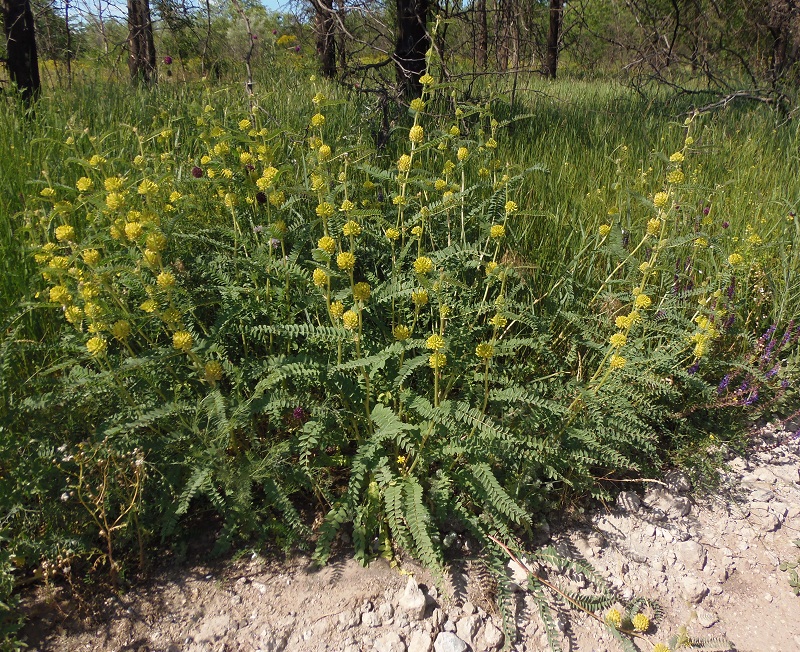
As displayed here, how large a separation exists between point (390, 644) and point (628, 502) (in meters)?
1.01

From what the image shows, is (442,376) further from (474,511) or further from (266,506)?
(266,506)

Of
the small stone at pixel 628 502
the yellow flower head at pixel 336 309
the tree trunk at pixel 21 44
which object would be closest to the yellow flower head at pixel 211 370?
the yellow flower head at pixel 336 309

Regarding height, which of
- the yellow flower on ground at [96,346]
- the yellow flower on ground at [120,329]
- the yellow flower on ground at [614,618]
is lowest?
the yellow flower on ground at [614,618]

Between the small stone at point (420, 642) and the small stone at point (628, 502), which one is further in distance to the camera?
the small stone at point (628, 502)

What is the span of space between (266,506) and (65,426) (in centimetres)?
67

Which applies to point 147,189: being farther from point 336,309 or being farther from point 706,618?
point 706,618

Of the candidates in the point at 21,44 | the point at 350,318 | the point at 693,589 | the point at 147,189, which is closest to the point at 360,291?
the point at 350,318

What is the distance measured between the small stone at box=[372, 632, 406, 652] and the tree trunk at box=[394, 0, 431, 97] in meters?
3.71

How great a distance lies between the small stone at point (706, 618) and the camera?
1751 mm

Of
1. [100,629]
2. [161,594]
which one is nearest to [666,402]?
[161,594]

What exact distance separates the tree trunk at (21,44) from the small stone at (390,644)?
4.84m

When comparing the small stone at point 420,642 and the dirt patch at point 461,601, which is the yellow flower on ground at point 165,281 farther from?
the small stone at point 420,642

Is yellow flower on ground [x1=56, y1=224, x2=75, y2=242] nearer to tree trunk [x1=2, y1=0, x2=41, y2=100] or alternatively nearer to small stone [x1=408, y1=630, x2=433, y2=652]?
small stone [x1=408, y1=630, x2=433, y2=652]

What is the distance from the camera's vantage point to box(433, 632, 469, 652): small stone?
161cm
